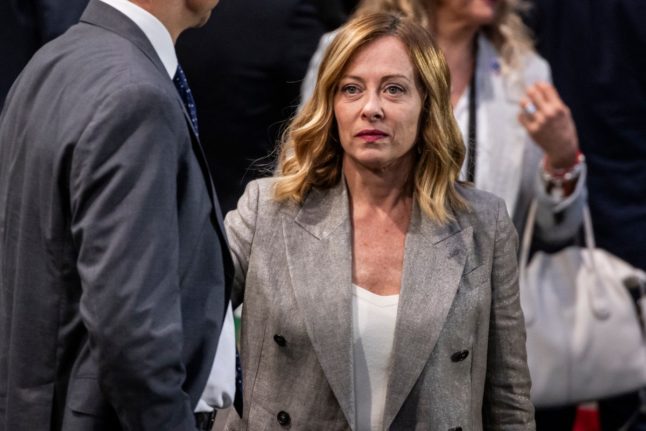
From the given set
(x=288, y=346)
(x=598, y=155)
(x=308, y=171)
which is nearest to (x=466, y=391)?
(x=288, y=346)

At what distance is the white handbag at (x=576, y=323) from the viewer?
14.5 feet

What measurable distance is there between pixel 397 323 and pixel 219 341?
524 millimetres

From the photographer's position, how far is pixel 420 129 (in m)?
3.31

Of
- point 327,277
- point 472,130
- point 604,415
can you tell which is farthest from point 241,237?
point 604,415

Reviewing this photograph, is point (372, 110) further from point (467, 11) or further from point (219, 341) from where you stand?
point (467, 11)

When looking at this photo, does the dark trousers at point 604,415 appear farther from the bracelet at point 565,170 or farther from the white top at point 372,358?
the white top at point 372,358

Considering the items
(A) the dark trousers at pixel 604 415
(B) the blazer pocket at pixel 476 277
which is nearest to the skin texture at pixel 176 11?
(B) the blazer pocket at pixel 476 277

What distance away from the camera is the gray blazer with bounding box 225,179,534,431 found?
3123mm

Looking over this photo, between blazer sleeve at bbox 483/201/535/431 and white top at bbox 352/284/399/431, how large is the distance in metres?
0.28

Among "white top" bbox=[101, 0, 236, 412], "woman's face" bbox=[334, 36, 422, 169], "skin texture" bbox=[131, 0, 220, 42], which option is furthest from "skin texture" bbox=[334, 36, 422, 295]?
"skin texture" bbox=[131, 0, 220, 42]

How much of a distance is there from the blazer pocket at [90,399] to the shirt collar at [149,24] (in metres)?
0.64

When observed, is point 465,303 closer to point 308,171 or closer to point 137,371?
point 308,171

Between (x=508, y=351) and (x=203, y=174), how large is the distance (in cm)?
103

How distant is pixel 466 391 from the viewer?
320cm
